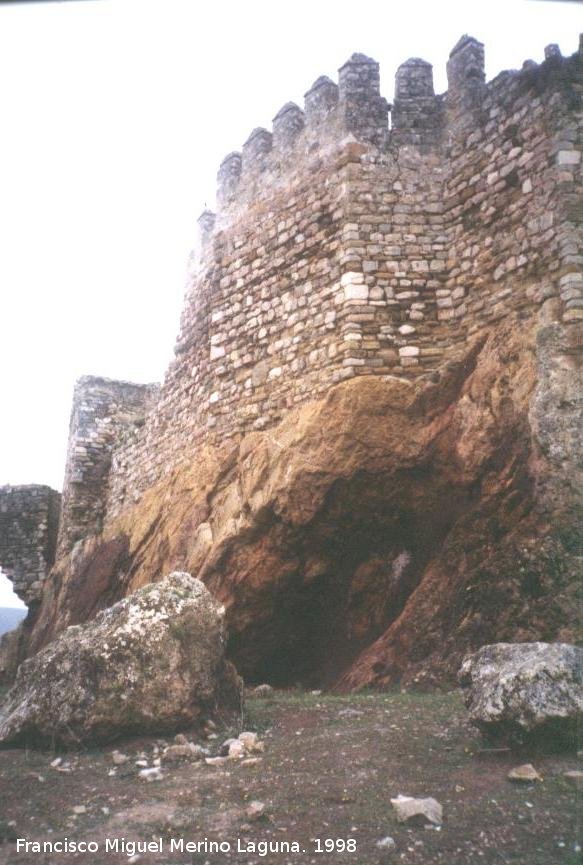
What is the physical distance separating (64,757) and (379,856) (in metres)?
2.46

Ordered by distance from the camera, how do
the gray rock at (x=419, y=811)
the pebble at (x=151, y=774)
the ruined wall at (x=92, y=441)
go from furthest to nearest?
the ruined wall at (x=92, y=441) → the pebble at (x=151, y=774) → the gray rock at (x=419, y=811)

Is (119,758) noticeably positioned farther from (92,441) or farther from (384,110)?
(92,441)

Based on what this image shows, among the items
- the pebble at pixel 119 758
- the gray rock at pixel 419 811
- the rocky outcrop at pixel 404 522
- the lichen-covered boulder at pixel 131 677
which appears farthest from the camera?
the rocky outcrop at pixel 404 522

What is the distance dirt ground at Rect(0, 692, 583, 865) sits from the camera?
114 inches

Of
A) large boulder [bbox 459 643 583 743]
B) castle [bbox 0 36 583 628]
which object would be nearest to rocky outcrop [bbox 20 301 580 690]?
castle [bbox 0 36 583 628]

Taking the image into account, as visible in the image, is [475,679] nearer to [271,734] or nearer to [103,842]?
[271,734]

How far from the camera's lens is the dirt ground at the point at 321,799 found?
2906mm

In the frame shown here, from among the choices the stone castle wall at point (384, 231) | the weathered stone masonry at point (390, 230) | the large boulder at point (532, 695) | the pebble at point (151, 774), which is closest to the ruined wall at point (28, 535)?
the stone castle wall at point (384, 231)

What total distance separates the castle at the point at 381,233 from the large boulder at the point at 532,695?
370 centimetres

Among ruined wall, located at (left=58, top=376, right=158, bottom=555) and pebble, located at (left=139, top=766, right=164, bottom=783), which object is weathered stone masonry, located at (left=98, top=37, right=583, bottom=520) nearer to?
pebble, located at (left=139, top=766, right=164, bottom=783)

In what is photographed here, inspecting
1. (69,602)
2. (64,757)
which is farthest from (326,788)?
(69,602)

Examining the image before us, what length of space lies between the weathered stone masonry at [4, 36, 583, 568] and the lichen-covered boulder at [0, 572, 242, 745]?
3.49 metres

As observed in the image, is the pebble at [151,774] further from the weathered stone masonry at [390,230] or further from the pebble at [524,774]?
the weathered stone masonry at [390,230]

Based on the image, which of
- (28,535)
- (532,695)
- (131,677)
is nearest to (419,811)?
(532,695)
